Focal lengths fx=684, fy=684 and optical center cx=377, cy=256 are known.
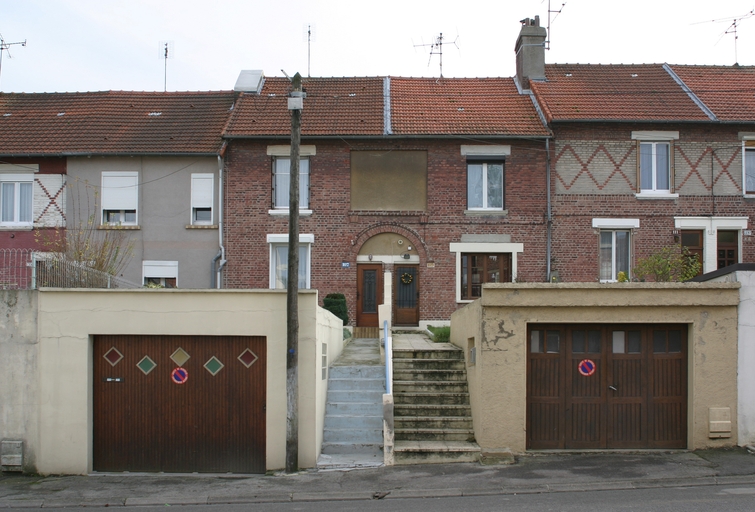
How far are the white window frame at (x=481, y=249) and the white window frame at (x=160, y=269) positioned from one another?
28.5ft

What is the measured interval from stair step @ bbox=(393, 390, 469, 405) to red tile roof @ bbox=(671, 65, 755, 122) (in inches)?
546

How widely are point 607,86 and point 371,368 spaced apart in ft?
48.0

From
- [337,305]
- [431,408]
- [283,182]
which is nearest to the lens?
[431,408]

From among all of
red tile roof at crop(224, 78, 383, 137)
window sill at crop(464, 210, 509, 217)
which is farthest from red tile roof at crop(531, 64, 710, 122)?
red tile roof at crop(224, 78, 383, 137)

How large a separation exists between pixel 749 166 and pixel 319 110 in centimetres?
1364

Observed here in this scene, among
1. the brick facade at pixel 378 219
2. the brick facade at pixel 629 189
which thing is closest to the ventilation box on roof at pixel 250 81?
the brick facade at pixel 378 219

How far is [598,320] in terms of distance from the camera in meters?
11.5

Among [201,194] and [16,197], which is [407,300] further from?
[16,197]

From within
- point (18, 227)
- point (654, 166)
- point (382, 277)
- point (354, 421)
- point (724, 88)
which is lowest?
point (354, 421)

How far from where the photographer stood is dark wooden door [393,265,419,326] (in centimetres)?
2142

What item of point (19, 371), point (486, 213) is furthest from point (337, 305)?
point (19, 371)

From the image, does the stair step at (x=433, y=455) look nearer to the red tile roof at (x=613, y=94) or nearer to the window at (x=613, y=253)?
the window at (x=613, y=253)

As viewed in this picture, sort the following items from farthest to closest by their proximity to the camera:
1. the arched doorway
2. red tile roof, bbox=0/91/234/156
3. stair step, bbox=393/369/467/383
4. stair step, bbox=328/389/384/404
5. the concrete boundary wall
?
red tile roof, bbox=0/91/234/156 < the arched doorway < stair step, bbox=393/369/467/383 < stair step, bbox=328/389/384/404 < the concrete boundary wall

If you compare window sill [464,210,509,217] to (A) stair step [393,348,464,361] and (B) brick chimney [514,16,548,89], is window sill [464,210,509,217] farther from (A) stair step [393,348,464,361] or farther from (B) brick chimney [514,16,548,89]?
(A) stair step [393,348,464,361]
